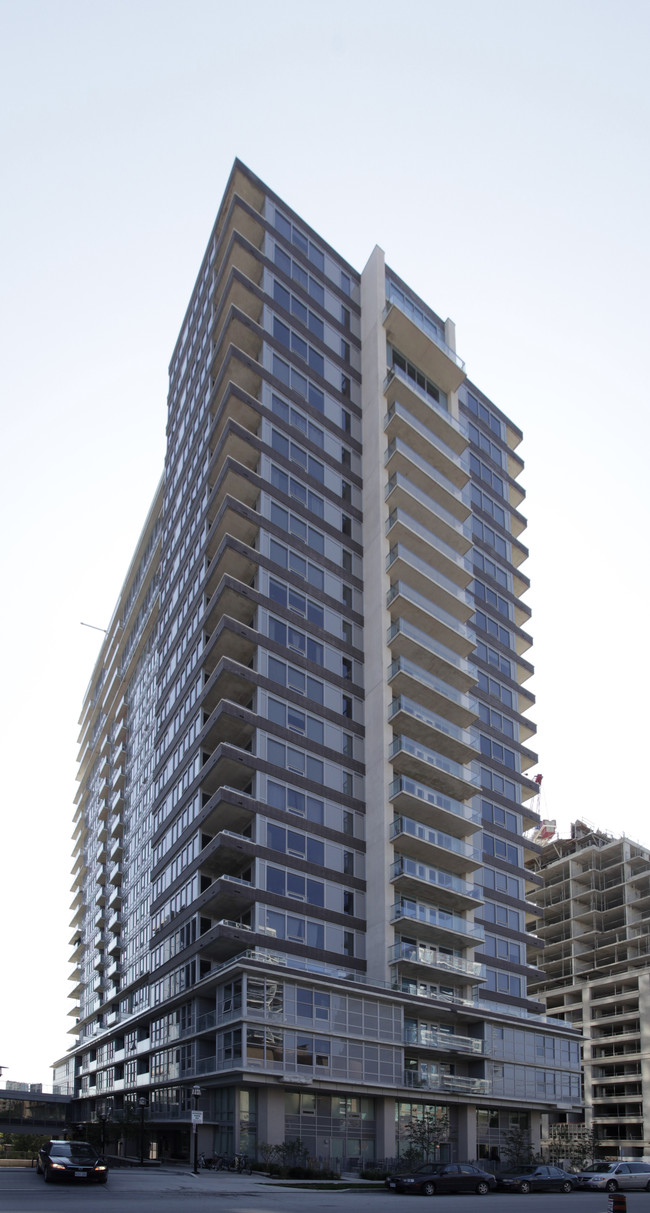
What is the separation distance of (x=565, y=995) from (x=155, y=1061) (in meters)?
67.0

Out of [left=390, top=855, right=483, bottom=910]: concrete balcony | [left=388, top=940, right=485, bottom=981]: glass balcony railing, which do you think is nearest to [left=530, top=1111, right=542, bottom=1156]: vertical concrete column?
[left=388, top=940, right=485, bottom=981]: glass balcony railing

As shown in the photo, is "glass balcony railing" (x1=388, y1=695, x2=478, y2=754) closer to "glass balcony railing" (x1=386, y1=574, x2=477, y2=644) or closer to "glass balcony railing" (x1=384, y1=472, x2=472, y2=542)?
"glass balcony railing" (x1=386, y1=574, x2=477, y2=644)

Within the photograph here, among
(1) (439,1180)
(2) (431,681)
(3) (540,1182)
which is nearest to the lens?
(1) (439,1180)

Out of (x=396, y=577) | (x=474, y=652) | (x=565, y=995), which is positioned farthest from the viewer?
(x=565, y=995)

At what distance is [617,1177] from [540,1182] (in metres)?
4.01

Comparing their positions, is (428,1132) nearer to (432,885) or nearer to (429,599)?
(432,885)

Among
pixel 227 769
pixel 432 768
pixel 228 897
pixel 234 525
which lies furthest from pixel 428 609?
pixel 228 897

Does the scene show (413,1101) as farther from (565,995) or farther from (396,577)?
(565,995)

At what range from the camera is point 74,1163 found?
30.7m

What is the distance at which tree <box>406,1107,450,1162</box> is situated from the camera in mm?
48356

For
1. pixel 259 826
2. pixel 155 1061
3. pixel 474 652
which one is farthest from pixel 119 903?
pixel 259 826

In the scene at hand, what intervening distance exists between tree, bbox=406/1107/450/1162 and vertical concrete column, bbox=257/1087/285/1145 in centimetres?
780

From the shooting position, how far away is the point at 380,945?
169 ft

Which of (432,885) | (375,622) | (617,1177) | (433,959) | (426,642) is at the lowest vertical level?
(617,1177)
